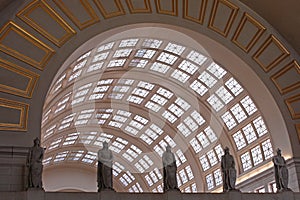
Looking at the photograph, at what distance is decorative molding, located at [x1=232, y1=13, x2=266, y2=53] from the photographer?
2641 centimetres

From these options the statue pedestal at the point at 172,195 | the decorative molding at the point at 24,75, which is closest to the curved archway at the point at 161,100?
the decorative molding at the point at 24,75

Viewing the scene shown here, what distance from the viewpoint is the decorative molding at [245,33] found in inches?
1040

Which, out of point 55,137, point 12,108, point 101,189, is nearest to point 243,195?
point 101,189

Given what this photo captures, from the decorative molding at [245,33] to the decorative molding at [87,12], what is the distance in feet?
25.0

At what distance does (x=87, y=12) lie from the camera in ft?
80.7

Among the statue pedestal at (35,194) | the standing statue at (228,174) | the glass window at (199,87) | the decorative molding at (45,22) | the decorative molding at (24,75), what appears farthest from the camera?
the glass window at (199,87)

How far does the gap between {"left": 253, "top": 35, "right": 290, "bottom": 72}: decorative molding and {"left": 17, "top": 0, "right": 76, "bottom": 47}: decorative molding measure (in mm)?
10067

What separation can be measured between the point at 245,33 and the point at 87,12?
28.2ft

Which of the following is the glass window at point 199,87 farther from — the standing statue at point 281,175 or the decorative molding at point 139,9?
the standing statue at point 281,175

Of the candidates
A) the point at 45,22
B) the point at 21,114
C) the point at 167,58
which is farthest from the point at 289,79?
the point at 21,114

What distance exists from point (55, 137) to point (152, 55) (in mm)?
15293

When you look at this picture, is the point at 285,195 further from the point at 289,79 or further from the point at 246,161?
the point at 246,161

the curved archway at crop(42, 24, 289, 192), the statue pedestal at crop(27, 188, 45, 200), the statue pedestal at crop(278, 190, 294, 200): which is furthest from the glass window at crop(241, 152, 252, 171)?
the statue pedestal at crop(27, 188, 45, 200)

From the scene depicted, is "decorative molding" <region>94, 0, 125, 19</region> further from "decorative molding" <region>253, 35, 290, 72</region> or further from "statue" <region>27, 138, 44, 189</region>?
"statue" <region>27, 138, 44, 189</region>
